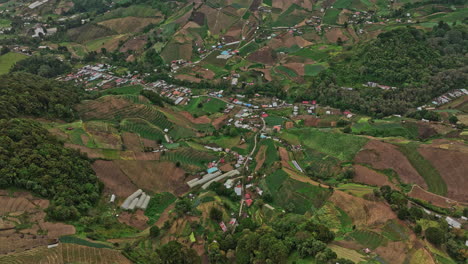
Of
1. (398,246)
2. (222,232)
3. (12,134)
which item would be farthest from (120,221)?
(398,246)

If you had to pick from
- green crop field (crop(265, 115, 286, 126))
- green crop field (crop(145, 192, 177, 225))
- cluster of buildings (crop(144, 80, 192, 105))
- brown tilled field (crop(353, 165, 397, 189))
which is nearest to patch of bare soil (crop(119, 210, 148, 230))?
green crop field (crop(145, 192, 177, 225))

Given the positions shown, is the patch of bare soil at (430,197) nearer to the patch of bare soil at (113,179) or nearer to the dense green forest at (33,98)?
the patch of bare soil at (113,179)

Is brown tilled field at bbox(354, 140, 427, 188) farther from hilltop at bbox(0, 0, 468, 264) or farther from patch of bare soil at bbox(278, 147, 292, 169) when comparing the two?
patch of bare soil at bbox(278, 147, 292, 169)

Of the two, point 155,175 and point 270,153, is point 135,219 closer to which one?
point 155,175

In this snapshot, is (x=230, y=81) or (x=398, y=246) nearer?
(x=398, y=246)

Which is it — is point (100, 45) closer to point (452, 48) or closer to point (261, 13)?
point (261, 13)

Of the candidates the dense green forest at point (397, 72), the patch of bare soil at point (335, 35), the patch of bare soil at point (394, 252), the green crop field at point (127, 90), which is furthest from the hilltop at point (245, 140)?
the green crop field at point (127, 90)

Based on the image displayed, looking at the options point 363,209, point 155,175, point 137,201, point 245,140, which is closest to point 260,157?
point 245,140
